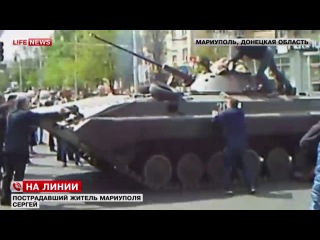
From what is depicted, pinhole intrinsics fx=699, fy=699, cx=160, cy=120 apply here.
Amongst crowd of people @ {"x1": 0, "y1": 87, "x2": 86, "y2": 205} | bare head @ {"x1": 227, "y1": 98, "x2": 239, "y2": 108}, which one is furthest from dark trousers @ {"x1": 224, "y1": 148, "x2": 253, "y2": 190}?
crowd of people @ {"x1": 0, "y1": 87, "x2": 86, "y2": 205}

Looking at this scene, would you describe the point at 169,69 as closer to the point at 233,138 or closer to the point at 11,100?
the point at 233,138

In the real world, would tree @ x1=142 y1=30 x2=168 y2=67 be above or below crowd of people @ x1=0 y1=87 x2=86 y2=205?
Result: above

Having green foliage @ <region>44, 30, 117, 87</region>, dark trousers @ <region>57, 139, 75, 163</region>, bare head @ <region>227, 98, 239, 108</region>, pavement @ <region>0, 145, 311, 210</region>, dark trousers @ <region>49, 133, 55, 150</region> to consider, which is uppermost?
green foliage @ <region>44, 30, 117, 87</region>

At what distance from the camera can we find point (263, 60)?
6348mm

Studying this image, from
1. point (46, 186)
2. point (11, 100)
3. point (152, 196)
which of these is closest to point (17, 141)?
point (11, 100)

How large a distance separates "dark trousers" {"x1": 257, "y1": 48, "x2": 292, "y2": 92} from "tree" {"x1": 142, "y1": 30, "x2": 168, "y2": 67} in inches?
36.2

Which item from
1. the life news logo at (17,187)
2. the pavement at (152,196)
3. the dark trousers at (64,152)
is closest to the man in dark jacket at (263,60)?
the pavement at (152,196)

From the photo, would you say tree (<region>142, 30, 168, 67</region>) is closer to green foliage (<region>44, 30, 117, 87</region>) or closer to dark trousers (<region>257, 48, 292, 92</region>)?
green foliage (<region>44, 30, 117, 87</region>)

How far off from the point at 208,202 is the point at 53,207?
1.41 meters

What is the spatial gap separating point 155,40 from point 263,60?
1.00 meters

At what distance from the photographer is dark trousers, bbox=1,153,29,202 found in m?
6.26
